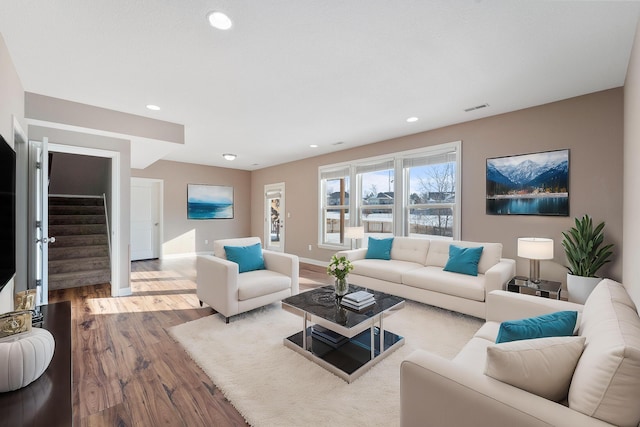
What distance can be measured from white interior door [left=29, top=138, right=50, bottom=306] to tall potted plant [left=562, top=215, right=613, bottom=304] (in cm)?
532

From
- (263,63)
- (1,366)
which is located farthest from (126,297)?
(263,63)

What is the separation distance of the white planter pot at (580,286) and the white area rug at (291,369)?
1031mm

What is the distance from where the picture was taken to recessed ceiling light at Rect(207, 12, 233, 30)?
6.08 feet

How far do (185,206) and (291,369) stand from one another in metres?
6.45

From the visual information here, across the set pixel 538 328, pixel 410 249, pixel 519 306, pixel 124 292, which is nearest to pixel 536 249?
pixel 519 306

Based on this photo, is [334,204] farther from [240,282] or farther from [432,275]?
[240,282]

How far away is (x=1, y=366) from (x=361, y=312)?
6.38 ft

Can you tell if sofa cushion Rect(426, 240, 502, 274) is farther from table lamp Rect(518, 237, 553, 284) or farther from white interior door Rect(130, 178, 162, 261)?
white interior door Rect(130, 178, 162, 261)

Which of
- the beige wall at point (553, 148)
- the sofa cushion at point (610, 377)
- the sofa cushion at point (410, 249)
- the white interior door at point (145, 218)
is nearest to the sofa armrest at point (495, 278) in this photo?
the beige wall at point (553, 148)

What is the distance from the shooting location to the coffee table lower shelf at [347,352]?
6.82ft

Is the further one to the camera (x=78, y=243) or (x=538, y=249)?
(x=78, y=243)

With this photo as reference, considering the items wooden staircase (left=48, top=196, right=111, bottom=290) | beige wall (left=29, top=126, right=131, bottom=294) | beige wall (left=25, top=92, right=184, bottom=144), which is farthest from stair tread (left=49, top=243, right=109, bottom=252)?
beige wall (left=25, top=92, right=184, bottom=144)

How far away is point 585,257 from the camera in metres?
2.95

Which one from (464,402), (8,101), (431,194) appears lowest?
(464,402)
